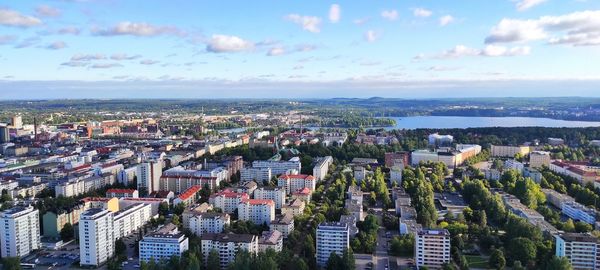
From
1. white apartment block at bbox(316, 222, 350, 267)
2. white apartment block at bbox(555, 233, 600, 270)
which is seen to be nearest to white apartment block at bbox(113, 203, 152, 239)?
white apartment block at bbox(316, 222, 350, 267)

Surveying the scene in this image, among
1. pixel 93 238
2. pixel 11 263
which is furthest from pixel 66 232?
pixel 11 263

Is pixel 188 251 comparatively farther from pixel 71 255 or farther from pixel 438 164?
pixel 438 164

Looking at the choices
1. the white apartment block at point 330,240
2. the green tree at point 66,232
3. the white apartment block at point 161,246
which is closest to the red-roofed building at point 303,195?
the white apartment block at point 330,240

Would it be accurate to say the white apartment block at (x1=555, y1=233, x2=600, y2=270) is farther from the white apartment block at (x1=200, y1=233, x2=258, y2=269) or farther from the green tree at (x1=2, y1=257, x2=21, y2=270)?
the green tree at (x1=2, y1=257, x2=21, y2=270)

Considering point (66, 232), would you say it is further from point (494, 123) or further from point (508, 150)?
point (494, 123)

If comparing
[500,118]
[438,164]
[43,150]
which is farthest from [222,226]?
[500,118]

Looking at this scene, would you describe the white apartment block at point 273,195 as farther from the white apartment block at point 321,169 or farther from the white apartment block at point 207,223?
the white apartment block at point 321,169
